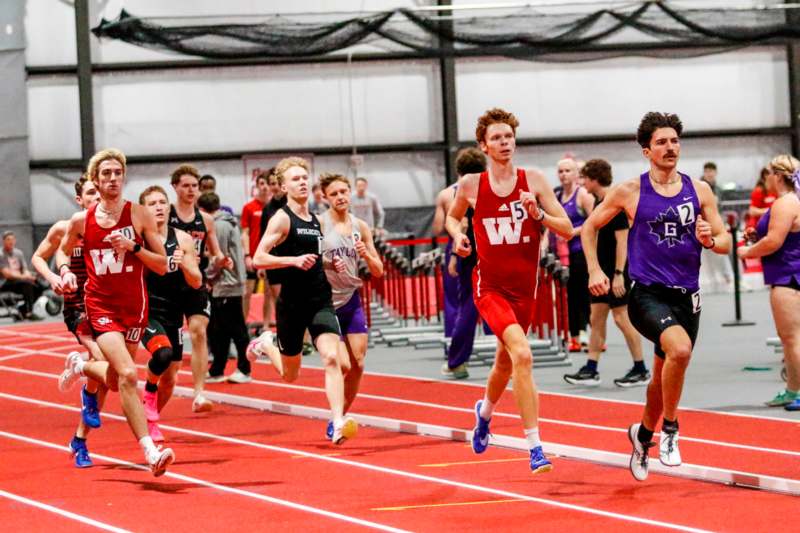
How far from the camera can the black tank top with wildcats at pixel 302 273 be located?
8.70m

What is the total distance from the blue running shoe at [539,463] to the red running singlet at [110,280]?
2400mm

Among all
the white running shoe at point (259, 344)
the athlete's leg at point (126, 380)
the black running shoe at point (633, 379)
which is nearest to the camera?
the athlete's leg at point (126, 380)

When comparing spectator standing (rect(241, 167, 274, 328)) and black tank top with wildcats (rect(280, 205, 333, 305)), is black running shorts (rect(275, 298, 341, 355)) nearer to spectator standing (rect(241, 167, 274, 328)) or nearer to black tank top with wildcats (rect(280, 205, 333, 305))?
black tank top with wildcats (rect(280, 205, 333, 305))

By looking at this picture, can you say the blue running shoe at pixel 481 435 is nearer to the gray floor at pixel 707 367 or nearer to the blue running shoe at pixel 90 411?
the blue running shoe at pixel 90 411

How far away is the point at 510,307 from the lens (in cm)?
744

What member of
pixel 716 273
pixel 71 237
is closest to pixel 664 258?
pixel 71 237

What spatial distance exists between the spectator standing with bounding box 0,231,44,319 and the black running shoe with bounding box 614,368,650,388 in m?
12.7

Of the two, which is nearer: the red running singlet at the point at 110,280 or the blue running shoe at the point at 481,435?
the blue running shoe at the point at 481,435

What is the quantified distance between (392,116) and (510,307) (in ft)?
60.8

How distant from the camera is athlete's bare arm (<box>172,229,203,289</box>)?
28.4 feet

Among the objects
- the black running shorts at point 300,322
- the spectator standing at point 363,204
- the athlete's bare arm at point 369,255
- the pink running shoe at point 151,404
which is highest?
the spectator standing at point 363,204

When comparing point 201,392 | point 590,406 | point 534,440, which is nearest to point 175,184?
point 201,392

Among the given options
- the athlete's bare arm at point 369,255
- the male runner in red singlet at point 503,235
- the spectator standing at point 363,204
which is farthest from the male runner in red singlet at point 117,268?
the spectator standing at point 363,204

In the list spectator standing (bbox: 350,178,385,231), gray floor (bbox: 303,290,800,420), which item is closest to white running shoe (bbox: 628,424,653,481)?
gray floor (bbox: 303,290,800,420)
